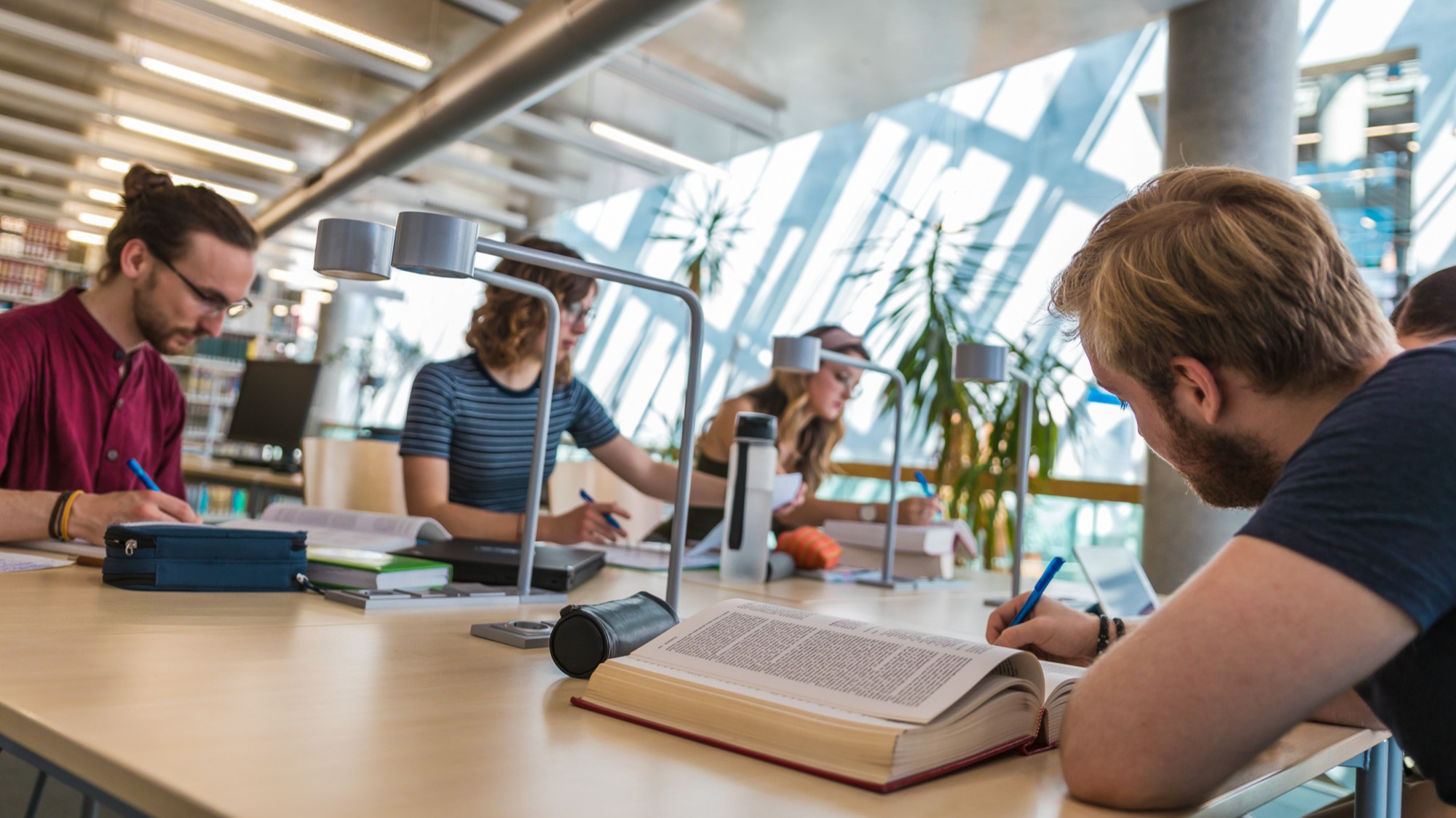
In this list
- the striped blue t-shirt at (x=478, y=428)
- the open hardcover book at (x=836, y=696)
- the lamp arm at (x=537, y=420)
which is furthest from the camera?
the striped blue t-shirt at (x=478, y=428)

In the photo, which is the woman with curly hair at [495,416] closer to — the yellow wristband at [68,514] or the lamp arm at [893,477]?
the lamp arm at [893,477]

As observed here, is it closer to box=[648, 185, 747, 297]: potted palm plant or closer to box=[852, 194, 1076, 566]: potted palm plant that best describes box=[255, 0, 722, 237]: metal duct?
box=[648, 185, 747, 297]: potted palm plant

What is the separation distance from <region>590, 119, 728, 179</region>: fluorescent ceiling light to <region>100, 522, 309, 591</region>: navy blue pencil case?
18.6ft

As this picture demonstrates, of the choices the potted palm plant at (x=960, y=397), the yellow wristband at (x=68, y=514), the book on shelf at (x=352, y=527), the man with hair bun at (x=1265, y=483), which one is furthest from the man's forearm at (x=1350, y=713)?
A: the potted palm plant at (x=960, y=397)

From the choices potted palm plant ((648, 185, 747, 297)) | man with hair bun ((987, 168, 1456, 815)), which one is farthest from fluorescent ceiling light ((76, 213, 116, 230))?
man with hair bun ((987, 168, 1456, 815))

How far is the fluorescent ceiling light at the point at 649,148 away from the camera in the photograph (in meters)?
6.65

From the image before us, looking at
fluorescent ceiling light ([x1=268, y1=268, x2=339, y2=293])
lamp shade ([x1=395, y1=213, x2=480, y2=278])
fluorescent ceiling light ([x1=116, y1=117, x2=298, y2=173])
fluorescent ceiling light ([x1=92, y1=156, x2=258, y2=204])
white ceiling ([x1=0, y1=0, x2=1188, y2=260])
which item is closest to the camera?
lamp shade ([x1=395, y1=213, x2=480, y2=278])

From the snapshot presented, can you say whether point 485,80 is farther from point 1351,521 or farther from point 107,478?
point 1351,521

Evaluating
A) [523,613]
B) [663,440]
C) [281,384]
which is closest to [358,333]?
[663,440]

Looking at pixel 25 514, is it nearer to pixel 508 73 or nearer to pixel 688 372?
pixel 688 372

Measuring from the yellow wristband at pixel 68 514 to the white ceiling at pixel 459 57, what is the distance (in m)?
4.67

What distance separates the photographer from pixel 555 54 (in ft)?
16.9

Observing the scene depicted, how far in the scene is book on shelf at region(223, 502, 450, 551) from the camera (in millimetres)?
1729

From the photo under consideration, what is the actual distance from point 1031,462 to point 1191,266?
3708mm
